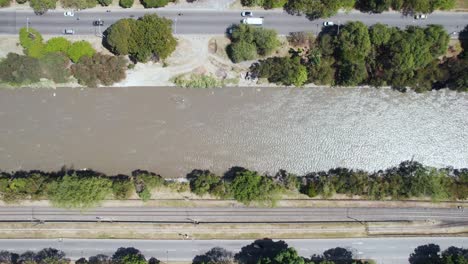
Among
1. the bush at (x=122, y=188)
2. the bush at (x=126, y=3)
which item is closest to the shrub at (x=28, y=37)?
the bush at (x=126, y=3)

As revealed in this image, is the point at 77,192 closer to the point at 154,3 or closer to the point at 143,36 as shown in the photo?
the point at 143,36

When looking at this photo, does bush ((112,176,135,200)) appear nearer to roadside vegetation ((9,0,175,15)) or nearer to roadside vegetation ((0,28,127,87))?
roadside vegetation ((0,28,127,87))

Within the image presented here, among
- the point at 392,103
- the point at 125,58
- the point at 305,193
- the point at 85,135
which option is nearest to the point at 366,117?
the point at 392,103

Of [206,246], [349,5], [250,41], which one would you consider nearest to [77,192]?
[206,246]

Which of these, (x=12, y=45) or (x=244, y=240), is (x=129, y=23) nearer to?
(x=12, y=45)

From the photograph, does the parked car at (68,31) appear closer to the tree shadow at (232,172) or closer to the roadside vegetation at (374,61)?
the roadside vegetation at (374,61)

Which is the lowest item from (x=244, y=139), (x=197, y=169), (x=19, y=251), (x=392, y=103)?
(x=19, y=251)
